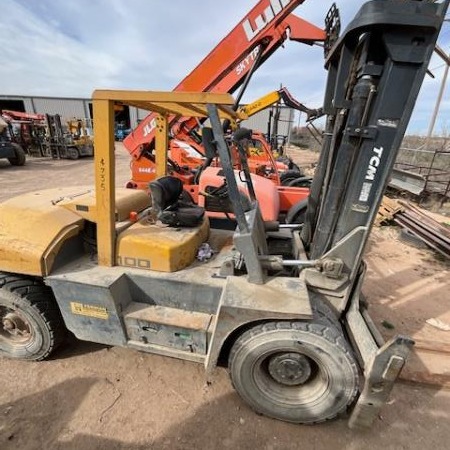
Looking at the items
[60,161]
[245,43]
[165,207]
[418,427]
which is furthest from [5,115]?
[418,427]

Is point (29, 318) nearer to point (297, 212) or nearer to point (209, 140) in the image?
point (209, 140)

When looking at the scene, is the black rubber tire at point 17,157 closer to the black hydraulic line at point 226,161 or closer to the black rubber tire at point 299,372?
the black hydraulic line at point 226,161

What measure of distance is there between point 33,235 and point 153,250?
107 cm

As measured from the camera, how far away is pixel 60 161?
17.5 meters

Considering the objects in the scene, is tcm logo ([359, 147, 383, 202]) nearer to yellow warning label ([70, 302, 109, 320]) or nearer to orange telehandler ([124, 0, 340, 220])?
yellow warning label ([70, 302, 109, 320])

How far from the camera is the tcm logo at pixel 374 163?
2.26m

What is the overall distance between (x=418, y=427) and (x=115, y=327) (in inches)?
111

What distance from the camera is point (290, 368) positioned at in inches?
95.9

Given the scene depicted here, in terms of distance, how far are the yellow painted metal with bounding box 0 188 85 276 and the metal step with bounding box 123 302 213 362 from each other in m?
0.87

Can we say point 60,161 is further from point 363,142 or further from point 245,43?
point 363,142

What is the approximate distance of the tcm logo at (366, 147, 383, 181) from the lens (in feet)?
7.43

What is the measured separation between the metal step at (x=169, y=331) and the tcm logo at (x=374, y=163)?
1.83m

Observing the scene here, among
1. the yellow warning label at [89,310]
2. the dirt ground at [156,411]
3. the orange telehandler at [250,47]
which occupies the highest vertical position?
the orange telehandler at [250,47]

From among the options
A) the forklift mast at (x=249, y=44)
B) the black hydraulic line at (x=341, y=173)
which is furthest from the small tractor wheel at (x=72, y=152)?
the black hydraulic line at (x=341, y=173)
